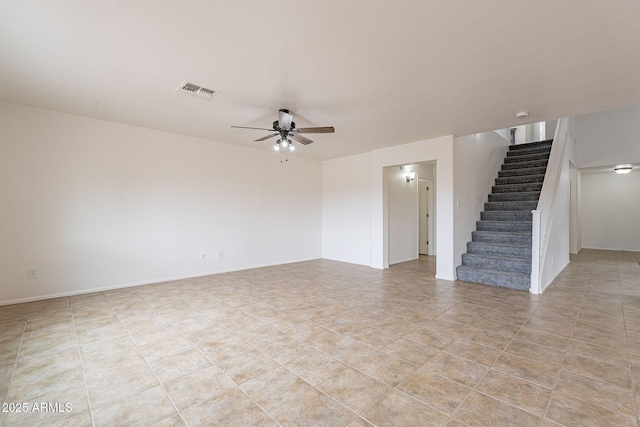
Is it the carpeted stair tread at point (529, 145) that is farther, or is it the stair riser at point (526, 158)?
the carpeted stair tread at point (529, 145)

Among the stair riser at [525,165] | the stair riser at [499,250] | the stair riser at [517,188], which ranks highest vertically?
the stair riser at [525,165]

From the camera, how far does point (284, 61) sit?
254 centimetres

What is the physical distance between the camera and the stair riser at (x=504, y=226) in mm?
5097

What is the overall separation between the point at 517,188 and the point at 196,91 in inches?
256

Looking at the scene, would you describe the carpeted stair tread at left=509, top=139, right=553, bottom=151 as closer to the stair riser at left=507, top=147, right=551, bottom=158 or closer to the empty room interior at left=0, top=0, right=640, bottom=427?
the stair riser at left=507, top=147, right=551, bottom=158

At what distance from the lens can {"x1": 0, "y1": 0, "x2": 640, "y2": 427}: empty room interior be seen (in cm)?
189

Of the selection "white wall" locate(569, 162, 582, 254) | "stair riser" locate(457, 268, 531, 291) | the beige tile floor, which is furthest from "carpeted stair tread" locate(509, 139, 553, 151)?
"stair riser" locate(457, 268, 531, 291)

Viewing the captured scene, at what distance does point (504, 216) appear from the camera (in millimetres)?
5566

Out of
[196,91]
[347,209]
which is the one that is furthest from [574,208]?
[196,91]

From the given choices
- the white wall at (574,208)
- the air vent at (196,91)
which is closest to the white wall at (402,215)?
the air vent at (196,91)

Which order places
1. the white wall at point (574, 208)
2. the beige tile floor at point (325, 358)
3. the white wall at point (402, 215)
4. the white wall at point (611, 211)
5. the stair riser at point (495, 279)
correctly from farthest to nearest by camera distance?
1. the white wall at point (611, 211)
2. the white wall at point (574, 208)
3. the white wall at point (402, 215)
4. the stair riser at point (495, 279)
5. the beige tile floor at point (325, 358)

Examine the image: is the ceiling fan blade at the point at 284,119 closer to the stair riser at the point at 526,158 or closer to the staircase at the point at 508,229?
the staircase at the point at 508,229

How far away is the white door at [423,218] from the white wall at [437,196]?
7.61 feet

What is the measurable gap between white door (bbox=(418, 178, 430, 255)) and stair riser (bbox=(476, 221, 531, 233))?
2.21m
